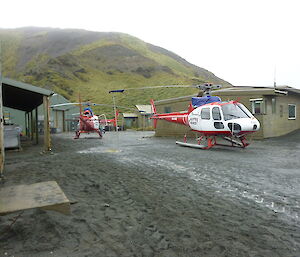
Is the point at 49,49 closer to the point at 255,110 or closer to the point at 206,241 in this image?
the point at 255,110

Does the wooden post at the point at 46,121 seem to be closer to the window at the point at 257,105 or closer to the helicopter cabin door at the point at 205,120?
the helicopter cabin door at the point at 205,120

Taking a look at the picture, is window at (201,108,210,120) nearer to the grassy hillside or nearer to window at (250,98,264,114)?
window at (250,98,264,114)

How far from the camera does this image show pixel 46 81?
78000 mm

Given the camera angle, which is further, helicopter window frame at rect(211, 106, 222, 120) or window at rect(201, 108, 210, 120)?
window at rect(201, 108, 210, 120)

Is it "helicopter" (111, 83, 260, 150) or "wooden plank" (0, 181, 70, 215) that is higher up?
"helicopter" (111, 83, 260, 150)

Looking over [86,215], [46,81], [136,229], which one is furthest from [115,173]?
[46,81]

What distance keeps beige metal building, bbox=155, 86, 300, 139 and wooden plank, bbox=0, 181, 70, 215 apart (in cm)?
1578

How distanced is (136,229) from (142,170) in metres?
3.80

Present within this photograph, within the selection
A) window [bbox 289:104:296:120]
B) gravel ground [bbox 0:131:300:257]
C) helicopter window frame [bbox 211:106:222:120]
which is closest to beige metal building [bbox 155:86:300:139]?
window [bbox 289:104:296:120]

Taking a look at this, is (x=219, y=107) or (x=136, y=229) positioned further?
(x=219, y=107)

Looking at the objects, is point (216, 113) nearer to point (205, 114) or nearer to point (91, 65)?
point (205, 114)

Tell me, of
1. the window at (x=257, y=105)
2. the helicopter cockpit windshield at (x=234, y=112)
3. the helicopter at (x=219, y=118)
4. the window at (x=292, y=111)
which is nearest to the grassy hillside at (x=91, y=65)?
the window at (x=292, y=111)

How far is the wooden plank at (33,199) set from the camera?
3.37m

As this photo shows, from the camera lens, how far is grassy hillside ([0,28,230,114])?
255 feet
